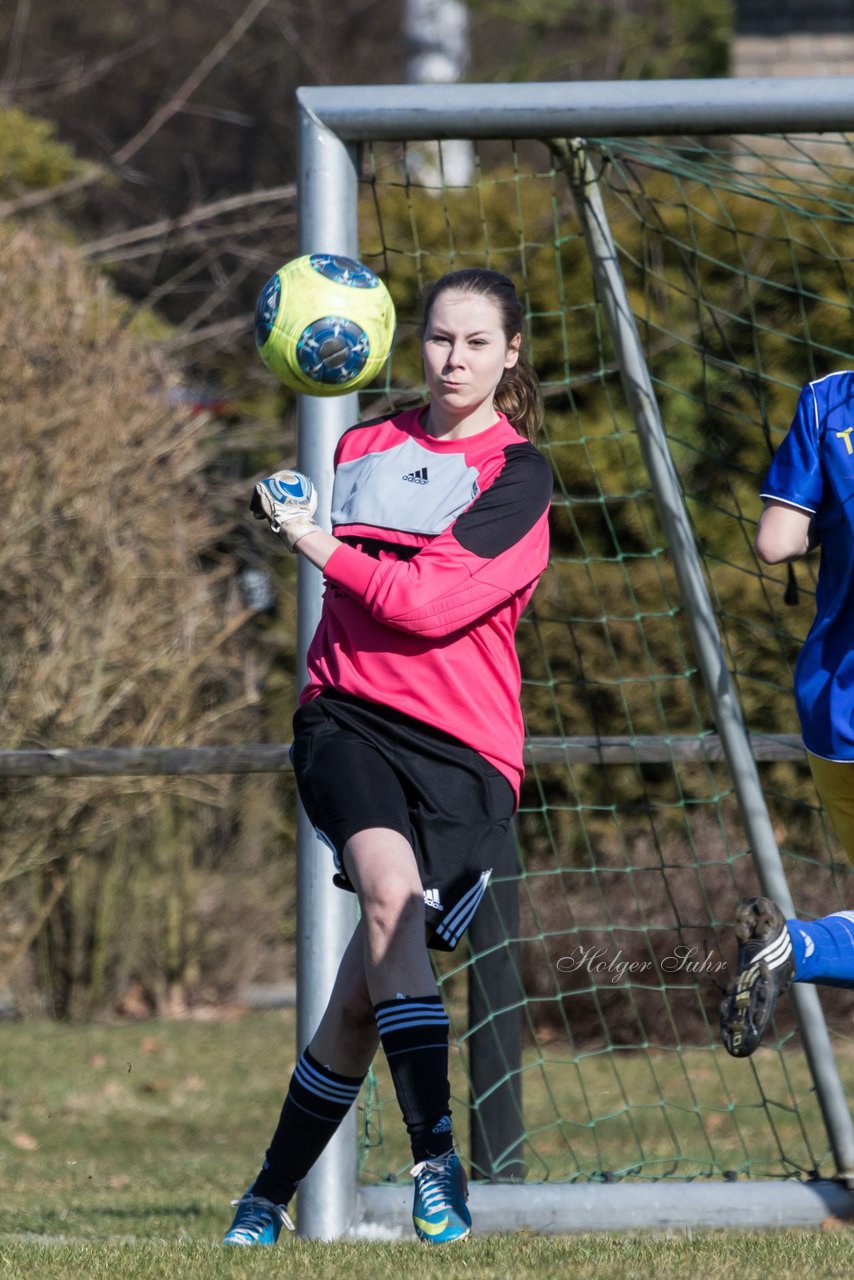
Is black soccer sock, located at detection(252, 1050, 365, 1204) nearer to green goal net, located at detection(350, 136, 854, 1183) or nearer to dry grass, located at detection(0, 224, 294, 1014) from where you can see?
green goal net, located at detection(350, 136, 854, 1183)

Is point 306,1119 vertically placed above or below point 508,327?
below

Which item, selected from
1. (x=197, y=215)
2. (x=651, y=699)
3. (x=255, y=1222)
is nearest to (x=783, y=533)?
(x=255, y=1222)

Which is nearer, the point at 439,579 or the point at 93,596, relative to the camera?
the point at 439,579

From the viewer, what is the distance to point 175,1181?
5785 millimetres

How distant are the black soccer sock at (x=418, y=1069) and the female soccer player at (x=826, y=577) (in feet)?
2.47

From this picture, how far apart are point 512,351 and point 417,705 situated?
0.84 m

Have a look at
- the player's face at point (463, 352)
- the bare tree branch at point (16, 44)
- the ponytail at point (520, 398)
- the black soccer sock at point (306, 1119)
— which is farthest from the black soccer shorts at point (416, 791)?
the bare tree branch at point (16, 44)

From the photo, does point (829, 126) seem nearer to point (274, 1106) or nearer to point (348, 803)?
point (348, 803)

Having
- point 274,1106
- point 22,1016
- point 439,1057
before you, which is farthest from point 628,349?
point 22,1016

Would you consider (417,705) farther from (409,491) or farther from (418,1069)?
(418,1069)

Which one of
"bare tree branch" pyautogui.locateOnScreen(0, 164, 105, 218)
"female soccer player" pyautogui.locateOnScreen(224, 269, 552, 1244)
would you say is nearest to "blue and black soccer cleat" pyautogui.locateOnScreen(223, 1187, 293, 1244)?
"female soccer player" pyautogui.locateOnScreen(224, 269, 552, 1244)

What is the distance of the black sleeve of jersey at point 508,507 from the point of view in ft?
11.7

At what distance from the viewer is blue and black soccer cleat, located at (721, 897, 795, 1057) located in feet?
10.5

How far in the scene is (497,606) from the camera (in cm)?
362
